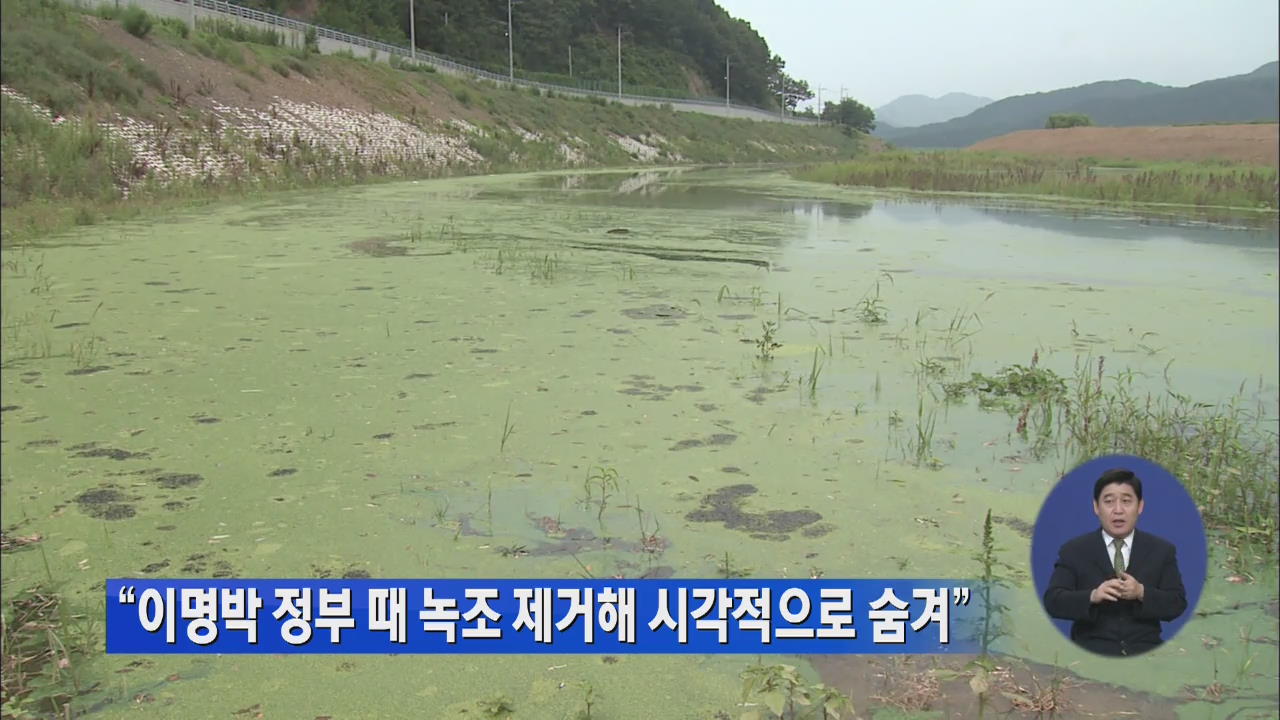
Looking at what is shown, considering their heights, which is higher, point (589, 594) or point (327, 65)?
point (327, 65)

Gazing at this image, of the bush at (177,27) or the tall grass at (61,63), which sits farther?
the bush at (177,27)

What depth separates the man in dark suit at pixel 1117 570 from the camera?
1.38 metres

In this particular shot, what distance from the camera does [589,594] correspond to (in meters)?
2.07

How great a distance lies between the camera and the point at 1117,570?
1399mm

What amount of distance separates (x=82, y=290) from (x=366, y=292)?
155 cm

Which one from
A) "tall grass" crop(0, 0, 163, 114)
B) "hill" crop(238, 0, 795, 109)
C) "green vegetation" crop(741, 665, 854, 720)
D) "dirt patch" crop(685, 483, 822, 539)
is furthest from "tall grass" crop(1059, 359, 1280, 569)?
"hill" crop(238, 0, 795, 109)

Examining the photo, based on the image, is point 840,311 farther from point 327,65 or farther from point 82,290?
point 327,65

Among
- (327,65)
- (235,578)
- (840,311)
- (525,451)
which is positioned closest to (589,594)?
(235,578)

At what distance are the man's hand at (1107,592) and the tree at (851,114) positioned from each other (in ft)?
282

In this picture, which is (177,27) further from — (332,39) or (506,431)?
(506,431)

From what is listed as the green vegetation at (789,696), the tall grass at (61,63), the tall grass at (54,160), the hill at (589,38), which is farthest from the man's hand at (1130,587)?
the hill at (589,38)
